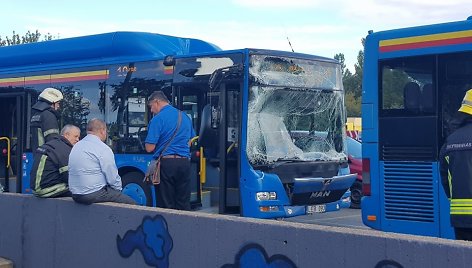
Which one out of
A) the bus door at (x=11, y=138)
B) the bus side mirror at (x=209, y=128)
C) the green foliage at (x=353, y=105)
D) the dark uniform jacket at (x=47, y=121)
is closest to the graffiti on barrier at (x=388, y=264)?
the bus side mirror at (x=209, y=128)

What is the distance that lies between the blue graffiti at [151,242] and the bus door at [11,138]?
8168 millimetres

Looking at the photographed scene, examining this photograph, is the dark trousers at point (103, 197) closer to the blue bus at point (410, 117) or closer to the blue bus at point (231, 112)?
the blue bus at point (231, 112)

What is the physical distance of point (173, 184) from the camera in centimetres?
873

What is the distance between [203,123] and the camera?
11.0 meters

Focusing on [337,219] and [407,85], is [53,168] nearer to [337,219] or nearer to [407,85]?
[407,85]

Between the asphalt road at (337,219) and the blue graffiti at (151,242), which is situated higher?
the blue graffiti at (151,242)

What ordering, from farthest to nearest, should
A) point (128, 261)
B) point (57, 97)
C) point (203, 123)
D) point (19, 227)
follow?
point (203, 123) < point (57, 97) < point (19, 227) < point (128, 261)

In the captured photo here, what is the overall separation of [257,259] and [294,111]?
19.3 feet

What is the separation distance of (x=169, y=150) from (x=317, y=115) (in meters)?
3.27

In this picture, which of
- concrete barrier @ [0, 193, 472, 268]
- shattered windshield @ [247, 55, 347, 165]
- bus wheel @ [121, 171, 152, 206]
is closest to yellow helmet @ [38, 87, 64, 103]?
bus wheel @ [121, 171, 152, 206]

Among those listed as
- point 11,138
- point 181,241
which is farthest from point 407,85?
point 11,138

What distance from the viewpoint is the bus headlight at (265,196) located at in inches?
398

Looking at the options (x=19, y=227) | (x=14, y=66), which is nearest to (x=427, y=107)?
(x=19, y=227)

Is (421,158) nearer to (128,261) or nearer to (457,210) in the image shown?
(457,210)
